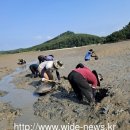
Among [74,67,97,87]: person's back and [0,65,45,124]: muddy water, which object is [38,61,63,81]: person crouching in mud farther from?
[74,67,97,87]: person's back

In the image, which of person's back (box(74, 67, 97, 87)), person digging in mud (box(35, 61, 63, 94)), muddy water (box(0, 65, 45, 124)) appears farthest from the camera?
person digging in mud (box(35, 61, 63, 94))

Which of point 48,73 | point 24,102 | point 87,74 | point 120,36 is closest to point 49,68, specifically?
point 48,73

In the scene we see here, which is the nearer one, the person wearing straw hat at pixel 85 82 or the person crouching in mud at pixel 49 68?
the person wearing straw hat at pixel 85 82

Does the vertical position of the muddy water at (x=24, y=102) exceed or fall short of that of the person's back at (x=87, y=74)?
it falls short

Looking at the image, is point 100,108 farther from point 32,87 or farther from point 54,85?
point 32,87

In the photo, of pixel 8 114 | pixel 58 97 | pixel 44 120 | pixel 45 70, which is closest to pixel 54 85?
pixel 45 70

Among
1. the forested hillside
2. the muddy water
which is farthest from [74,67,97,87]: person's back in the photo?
the forested hillside

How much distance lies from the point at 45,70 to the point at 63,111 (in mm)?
5313

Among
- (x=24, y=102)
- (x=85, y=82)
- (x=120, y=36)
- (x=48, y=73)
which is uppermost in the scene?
(x=120, y=36)

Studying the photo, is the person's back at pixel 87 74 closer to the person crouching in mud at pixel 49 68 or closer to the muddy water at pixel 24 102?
the muddy water at pixel 24 102

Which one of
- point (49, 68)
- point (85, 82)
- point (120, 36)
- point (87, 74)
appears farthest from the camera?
point (120, 36)

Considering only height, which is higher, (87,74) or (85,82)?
(87,74)

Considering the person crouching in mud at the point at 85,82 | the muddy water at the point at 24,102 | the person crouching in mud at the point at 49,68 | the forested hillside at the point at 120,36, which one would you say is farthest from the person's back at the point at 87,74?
the forested hillside at the point at 120,36

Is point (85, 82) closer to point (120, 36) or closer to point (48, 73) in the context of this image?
point (48, 73)
